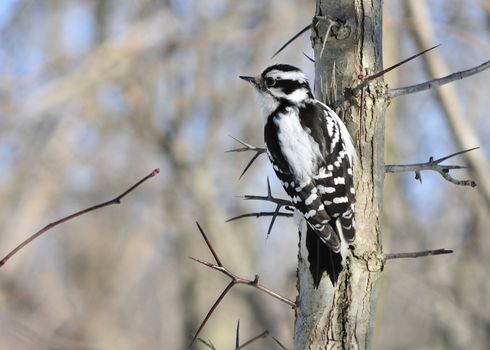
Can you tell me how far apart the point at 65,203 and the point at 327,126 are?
39.9ft

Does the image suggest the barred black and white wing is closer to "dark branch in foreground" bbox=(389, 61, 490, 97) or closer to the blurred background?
"dark branch in foreground" bbox=(389, 61, 490, 97)

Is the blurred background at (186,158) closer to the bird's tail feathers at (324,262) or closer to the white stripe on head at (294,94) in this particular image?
the white stripe on head at (294,94)

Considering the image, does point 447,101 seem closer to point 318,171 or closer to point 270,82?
point 270,82

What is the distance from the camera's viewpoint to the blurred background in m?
11.4

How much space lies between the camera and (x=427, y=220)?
14.6 m

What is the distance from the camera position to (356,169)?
3.67 meters

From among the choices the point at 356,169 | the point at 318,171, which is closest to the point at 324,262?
the point at 356,169

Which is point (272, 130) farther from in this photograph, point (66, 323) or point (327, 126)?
point (66, 323)

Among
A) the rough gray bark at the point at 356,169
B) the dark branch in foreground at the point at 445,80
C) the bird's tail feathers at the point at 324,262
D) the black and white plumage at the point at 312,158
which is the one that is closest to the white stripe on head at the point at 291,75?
the black and white plumage at the point at 312,158

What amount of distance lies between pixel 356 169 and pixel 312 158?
24.2 inches

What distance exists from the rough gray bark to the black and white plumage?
0.06 m

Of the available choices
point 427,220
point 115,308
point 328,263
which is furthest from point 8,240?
point 328,263

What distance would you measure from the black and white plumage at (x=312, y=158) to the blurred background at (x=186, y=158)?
18.0 ft

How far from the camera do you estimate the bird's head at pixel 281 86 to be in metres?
4.70
